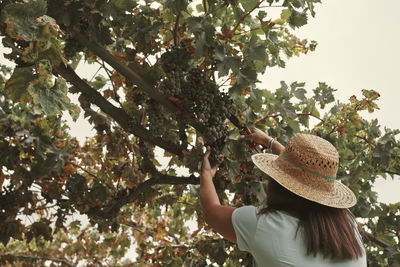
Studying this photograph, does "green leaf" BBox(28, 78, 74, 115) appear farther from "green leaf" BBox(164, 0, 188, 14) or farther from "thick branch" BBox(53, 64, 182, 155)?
"thick branch" BBox(53, 64, 182, 155)

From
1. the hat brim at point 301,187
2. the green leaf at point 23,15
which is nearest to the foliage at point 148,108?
the green leaf at point 23,15

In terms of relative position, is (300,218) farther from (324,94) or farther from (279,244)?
(324,94)

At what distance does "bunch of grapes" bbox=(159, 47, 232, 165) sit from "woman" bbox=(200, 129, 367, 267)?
1.83 feet

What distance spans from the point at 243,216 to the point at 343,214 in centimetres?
51

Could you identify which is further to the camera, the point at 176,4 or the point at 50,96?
the point at 176,4

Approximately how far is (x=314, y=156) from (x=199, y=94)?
94cm

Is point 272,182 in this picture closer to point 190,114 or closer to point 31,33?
point 190,114

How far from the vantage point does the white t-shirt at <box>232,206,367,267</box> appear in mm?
1914

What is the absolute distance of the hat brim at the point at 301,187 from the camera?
2004 mm

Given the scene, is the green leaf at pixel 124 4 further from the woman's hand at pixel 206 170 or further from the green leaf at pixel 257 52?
the woman's hand at pixel 206 170

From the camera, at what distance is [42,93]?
1.77 m

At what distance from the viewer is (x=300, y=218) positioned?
2033 mm

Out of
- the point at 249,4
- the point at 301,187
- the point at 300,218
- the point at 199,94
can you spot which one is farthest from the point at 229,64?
the point at 300,218

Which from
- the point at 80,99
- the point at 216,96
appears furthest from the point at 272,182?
the point at 80,99
